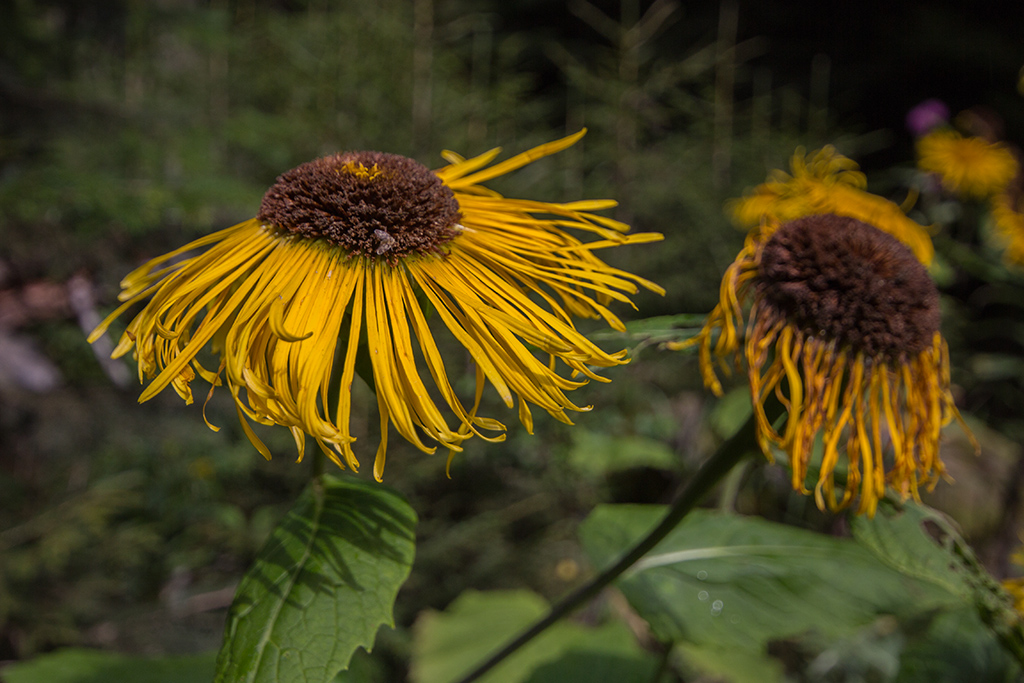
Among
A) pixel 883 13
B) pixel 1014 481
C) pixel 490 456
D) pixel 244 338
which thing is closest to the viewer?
pixel 244 338

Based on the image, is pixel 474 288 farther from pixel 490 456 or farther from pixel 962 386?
pixel 962 386

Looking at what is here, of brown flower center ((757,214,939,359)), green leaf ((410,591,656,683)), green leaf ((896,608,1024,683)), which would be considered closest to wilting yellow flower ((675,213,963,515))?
brown flower center ((757,214,939,359))

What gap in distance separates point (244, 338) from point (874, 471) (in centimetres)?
81

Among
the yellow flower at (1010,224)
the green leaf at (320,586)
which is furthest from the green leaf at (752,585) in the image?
the yellow flower at (1010,224)

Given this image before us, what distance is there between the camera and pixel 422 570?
8.09 feet

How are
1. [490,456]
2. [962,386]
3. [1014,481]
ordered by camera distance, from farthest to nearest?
1. [962,386]
2. [490,456]
3. [1014,481]

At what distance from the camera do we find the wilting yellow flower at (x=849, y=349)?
790mm

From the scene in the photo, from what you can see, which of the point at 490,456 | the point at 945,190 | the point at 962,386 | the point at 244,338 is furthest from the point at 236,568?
the point at 962,386

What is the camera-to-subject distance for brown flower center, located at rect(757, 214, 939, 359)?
2.68ft

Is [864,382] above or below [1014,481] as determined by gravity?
above

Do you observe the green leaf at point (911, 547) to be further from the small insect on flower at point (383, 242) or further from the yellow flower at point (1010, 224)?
the yellow flower at point (1010, 224)

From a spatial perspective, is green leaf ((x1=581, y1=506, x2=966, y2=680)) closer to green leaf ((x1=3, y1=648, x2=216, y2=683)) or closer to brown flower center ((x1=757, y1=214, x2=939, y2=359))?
brown flower center ((x1=757, y1=214, x2=939, y2=359))

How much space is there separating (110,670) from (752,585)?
124 centimetres

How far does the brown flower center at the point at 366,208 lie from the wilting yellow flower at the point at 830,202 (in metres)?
0.90
